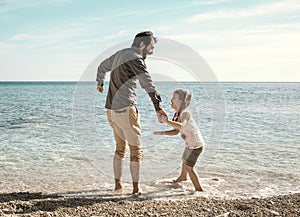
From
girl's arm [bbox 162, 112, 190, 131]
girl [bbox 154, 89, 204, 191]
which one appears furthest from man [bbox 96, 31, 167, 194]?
girl [bbox 154, 89, 204, 191]

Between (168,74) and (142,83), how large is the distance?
2.02 feet

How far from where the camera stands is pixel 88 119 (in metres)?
7.23

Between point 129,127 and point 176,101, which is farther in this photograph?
point 176,101

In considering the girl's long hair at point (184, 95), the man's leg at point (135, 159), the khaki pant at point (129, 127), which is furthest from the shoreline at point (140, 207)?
the girl's long hair at point (184, 95)

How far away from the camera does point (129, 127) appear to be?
18.0 feet

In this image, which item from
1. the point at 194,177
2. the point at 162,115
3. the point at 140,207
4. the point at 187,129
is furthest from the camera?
the point at 194,177

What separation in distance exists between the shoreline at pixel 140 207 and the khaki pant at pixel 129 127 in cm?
73

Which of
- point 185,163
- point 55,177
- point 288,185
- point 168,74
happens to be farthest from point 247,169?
point 55,177

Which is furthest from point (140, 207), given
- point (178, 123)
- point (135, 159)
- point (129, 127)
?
point (178, 123)

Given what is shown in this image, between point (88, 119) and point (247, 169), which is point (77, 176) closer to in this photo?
point (88, 119)

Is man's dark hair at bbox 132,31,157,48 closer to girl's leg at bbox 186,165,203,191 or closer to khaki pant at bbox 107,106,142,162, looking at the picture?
khaki pant at bbox 107,106,142,162

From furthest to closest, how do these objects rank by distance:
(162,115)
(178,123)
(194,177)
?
1. (194,177)
2. (178,123)
3. (162,115)

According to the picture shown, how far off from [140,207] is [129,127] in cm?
114

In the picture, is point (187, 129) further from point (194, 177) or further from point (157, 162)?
point (157, 162)
